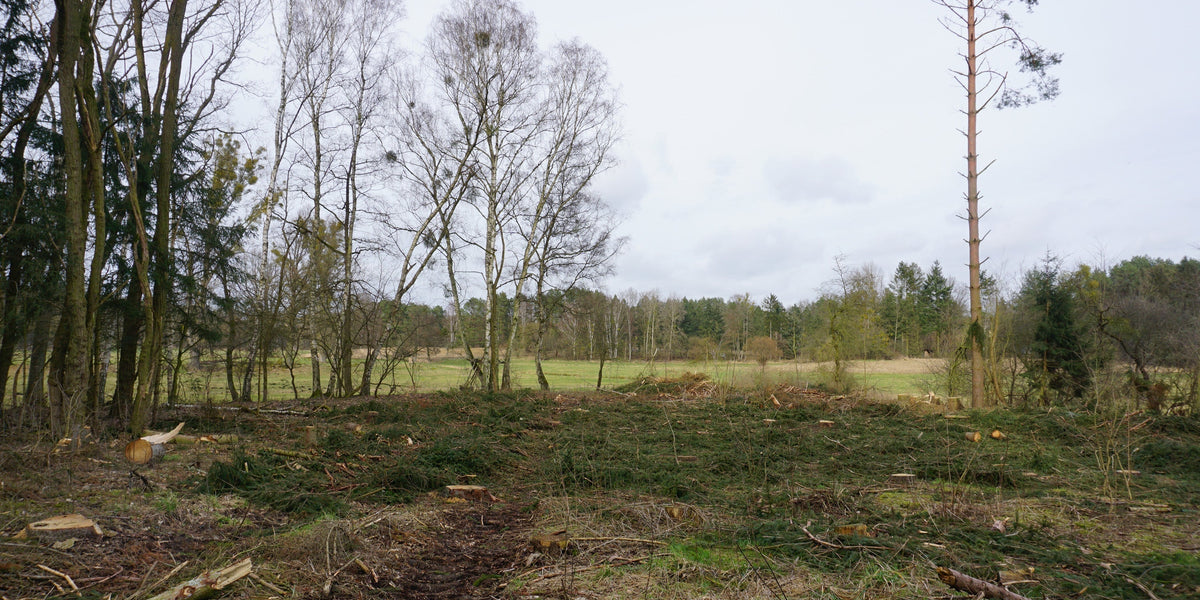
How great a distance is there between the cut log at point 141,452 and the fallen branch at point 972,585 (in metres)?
7.06

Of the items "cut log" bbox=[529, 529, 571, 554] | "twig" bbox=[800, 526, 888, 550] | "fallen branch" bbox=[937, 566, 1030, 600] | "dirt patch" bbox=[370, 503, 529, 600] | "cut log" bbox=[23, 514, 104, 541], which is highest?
"cut log" bbox=[23, 514, 104, 541]

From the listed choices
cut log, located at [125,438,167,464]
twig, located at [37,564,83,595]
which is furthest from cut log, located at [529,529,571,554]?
cut log, located at [125,438,167,464]

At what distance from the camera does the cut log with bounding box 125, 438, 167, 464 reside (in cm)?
621

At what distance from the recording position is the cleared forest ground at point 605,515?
144 inches

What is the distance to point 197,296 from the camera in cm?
1055

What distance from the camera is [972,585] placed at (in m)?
Result: 3.26

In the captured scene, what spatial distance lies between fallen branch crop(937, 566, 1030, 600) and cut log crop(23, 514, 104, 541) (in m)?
5.17

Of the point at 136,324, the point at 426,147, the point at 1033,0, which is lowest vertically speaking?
the point at 136,324

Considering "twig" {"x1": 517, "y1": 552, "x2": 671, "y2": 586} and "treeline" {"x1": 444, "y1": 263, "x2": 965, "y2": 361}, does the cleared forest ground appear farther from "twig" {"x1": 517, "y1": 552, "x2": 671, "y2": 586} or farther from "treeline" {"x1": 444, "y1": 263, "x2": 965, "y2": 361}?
"treeline" {"x1": 444, "y1": 263, "x2": 965, "y2": 361}

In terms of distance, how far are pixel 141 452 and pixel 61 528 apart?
2644mm

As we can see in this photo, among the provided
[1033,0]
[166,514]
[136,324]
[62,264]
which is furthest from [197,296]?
[1033,0]

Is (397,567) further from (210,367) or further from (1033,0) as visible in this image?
(1033,0)

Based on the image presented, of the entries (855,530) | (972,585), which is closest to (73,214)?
(855,530)

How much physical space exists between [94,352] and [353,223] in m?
7.27
